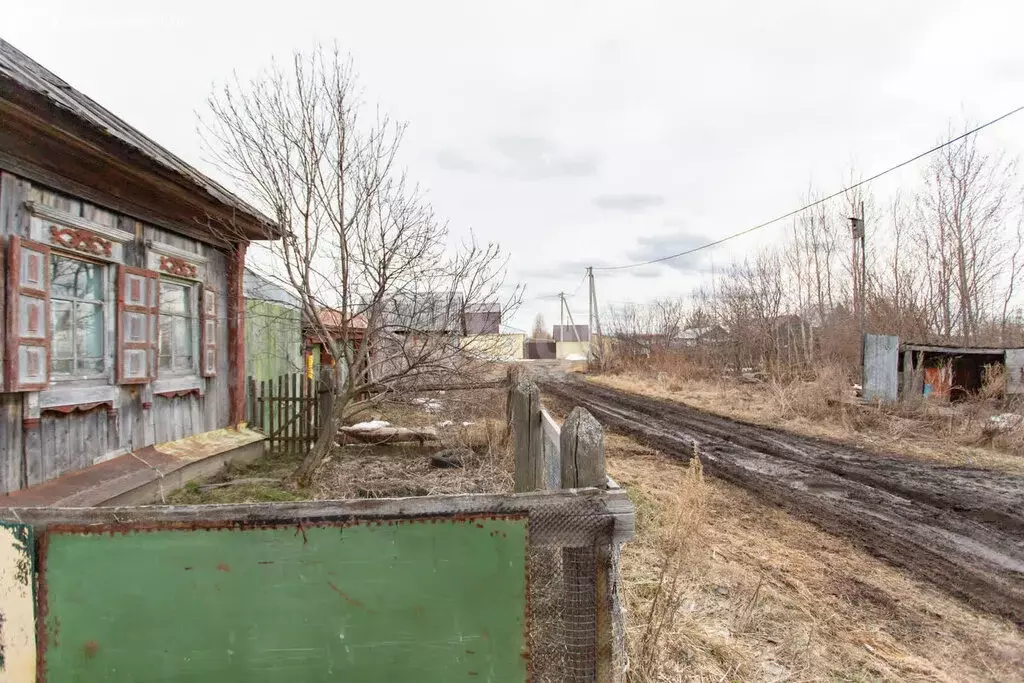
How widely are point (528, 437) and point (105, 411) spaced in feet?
12.9

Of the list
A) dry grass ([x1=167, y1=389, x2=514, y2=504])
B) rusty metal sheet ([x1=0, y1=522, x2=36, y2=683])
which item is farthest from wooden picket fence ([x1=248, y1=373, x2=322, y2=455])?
rusty metal sheet ([x1=0, y1=522, x2=36, y2=683])

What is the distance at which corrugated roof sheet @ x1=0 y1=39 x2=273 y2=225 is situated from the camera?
3.63 metres

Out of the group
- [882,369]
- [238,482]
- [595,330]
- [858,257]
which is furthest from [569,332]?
[238,482]

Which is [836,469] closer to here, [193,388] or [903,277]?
[193,388]

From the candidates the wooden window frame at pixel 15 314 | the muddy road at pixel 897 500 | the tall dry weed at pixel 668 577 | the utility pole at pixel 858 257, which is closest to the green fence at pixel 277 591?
the tall dry weed at pixel 668 577

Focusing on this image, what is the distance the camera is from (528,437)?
4.85 m

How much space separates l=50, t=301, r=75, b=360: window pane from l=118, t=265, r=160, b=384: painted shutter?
45cm

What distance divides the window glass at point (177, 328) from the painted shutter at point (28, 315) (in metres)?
1.78

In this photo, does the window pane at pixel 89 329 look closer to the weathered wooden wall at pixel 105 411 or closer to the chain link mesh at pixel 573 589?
the weathered wooden wall at pixel 105 411

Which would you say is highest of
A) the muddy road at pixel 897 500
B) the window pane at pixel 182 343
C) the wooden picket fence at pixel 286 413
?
the window pane at pixel 182 343

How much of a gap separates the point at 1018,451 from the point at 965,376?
21.2ft

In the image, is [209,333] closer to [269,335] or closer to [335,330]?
[335,330]

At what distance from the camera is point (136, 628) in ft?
5.37

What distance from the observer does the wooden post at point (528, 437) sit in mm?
4449
